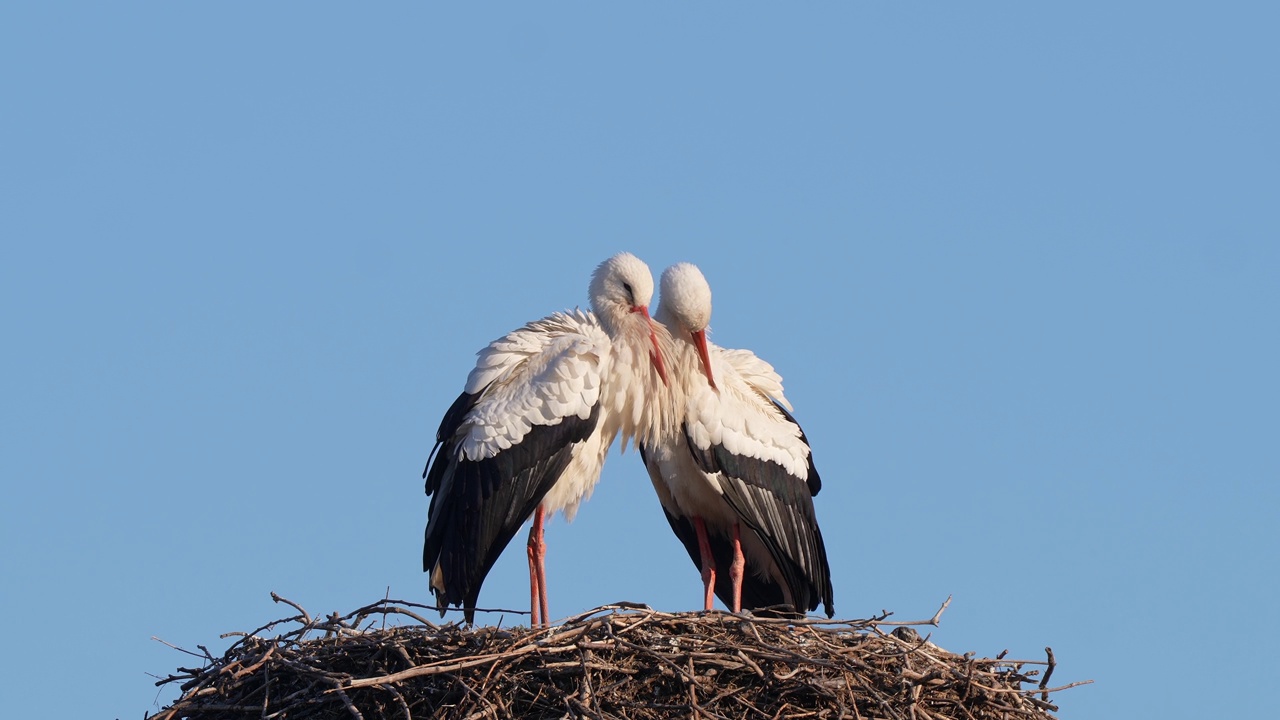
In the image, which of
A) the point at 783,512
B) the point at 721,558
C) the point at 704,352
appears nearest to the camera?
the point at 704,352

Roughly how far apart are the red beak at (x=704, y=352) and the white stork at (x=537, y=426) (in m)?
0.20

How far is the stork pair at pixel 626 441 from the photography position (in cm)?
888

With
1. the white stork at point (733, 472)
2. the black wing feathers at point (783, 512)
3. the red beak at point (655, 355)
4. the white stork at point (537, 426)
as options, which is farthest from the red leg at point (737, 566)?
the red beak at point (655, 355)

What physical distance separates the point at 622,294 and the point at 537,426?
0.81m

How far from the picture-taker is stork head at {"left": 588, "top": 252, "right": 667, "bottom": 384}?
364 inches

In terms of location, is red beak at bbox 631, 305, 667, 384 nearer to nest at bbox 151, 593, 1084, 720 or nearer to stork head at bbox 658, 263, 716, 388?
stork head at bbox 658, 263, 716, 388

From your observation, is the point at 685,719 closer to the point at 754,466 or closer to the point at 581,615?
the point at 581,615

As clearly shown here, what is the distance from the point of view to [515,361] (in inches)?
357

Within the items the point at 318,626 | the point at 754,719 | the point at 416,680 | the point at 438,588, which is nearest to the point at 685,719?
the point at 754,719

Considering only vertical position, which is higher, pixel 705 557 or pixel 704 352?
pixel 704 352

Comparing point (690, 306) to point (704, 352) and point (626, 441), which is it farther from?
point (626, 441)

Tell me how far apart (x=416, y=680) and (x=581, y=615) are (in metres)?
0.64

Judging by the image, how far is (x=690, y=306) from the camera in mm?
9172

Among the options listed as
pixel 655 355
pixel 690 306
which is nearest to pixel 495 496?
pixel 655 355
